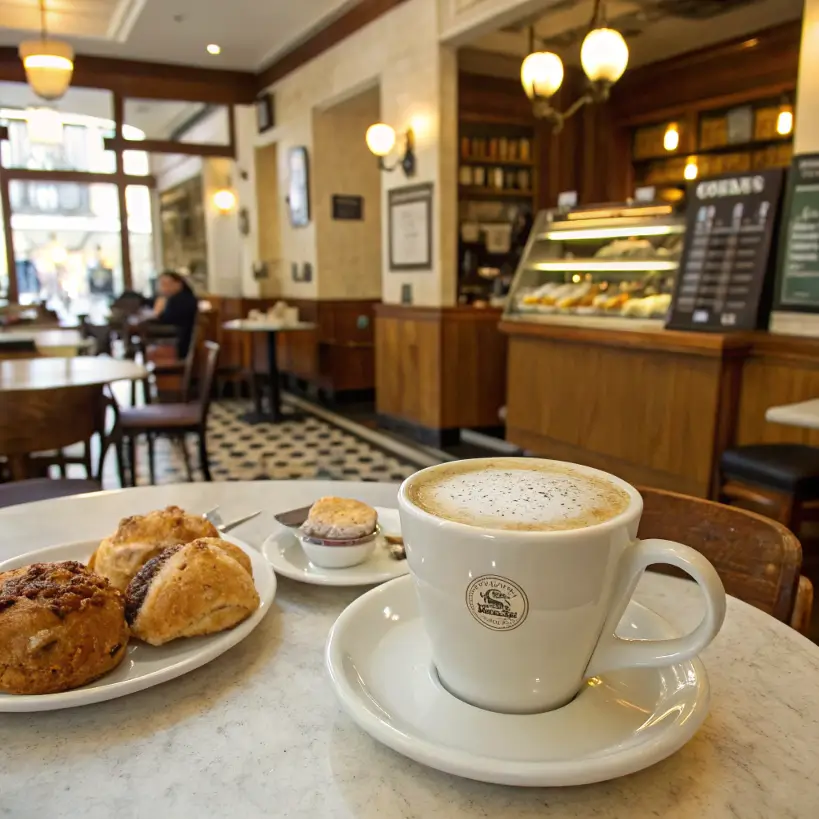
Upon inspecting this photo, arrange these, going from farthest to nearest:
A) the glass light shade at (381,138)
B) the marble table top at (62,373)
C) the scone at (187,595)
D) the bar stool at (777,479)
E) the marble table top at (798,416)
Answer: the glass light shade at (381,138) < the marble table top at (62,373) < the bar stool at (777,479) < the marble table top at (798,416) < the scone at (187,595)

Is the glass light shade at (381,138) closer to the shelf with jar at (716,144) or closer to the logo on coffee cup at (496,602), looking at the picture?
the shelf with jar at (716,144)

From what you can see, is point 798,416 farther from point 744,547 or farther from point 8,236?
point 8,236

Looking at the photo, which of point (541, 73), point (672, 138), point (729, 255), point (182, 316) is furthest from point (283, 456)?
point (672, 138)

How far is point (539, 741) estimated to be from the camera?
56 centimetres

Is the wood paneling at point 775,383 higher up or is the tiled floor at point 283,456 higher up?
the wood paneling at point 775,383

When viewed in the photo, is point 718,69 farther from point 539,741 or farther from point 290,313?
point 539,741

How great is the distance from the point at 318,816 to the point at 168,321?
709cm

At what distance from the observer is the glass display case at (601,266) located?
3945 millimetres

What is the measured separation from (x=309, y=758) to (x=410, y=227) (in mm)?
5441

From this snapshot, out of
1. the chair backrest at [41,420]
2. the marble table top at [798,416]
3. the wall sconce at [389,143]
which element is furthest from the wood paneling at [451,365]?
the marble table top at [798,416]

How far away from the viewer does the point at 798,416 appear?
7.86ft

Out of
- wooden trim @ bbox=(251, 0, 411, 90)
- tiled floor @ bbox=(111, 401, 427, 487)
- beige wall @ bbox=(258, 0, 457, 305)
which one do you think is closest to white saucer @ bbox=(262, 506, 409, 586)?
tiled floor @ bbox=(111, 401, 427, 487)

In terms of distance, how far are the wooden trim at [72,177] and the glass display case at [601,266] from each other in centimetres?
644

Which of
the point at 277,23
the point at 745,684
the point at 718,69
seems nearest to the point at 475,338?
the point at 718,69
